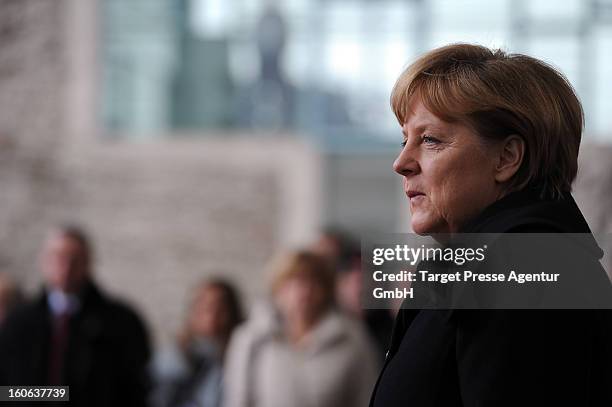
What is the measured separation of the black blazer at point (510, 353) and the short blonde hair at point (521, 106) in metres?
0.06

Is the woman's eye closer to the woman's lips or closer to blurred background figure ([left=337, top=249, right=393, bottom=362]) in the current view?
the woman's lips

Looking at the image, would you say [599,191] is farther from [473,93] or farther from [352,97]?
[473,93]

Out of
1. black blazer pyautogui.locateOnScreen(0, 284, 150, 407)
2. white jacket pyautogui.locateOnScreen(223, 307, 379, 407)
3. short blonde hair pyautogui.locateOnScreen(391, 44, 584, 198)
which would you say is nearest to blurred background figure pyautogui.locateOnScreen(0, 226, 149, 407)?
black blazer pyautogui.locateOnScreen(0, 284, 150, 407)

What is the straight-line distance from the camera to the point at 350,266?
6363 mm

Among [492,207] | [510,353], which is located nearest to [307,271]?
[492,207]

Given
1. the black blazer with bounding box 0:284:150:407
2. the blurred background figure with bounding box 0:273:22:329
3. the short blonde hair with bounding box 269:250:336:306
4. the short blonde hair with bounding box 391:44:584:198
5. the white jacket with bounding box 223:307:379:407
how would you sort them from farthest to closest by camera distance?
1. the blurred background figure with bounding box 0:273:22:329
2. the black blazer with bounding box 0:284:150:407
3. the short blonde hair with bounding box 269:250:336:306
4. the white jacket with bounding box 223:307:379:407
5. the short blonde hair with bounding box 391:44:584:198

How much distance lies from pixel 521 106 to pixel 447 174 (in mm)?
156

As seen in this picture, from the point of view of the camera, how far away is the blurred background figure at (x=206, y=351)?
225 inches

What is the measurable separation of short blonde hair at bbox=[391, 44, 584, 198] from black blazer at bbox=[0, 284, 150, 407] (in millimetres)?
3315

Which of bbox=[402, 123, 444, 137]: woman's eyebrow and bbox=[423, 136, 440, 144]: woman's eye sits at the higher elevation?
bbox=[402, 123, 444, 137]: woman's eyebrow

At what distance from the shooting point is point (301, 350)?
15.1 feet

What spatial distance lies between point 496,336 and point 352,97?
36.3 ft

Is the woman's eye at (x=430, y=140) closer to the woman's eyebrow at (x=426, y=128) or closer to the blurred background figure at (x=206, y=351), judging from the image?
the woman's eyebrow at (x=426, y=128)

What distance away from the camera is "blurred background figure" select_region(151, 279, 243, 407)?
5703 mm
